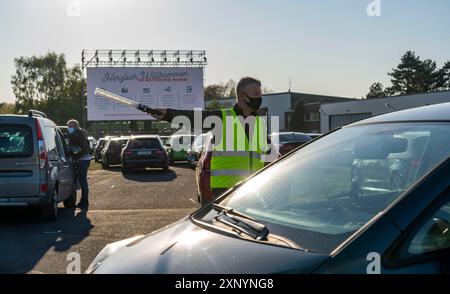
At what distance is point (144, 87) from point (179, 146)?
2790cm

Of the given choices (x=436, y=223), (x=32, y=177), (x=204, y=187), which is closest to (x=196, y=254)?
(x=436, y=223)

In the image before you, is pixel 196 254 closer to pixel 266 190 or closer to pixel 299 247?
pixel 299 247

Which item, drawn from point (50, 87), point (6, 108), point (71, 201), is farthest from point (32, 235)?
point (6, 108)

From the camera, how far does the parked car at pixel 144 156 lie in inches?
837

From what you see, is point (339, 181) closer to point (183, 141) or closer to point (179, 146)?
point (179, 146)

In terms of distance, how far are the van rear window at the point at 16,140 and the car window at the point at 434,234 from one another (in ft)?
25.8

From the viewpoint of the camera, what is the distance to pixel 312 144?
3330 mm

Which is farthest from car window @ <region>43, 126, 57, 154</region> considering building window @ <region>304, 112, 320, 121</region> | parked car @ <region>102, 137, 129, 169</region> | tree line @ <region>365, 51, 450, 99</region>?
tree line @ <region>365, 51, 450, 99</region>

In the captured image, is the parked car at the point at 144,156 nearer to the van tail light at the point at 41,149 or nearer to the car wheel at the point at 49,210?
the car wheel at the point at 49,210

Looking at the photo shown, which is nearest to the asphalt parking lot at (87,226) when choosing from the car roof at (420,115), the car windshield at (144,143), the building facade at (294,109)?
the car roof at (420,115)

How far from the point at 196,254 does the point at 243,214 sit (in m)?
0.52

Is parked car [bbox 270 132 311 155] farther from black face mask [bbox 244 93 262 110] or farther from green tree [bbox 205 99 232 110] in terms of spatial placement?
green tree [bbox 205 99 232 110]

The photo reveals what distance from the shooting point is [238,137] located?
4.73 metres

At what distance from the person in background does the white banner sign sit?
38.2 metres
